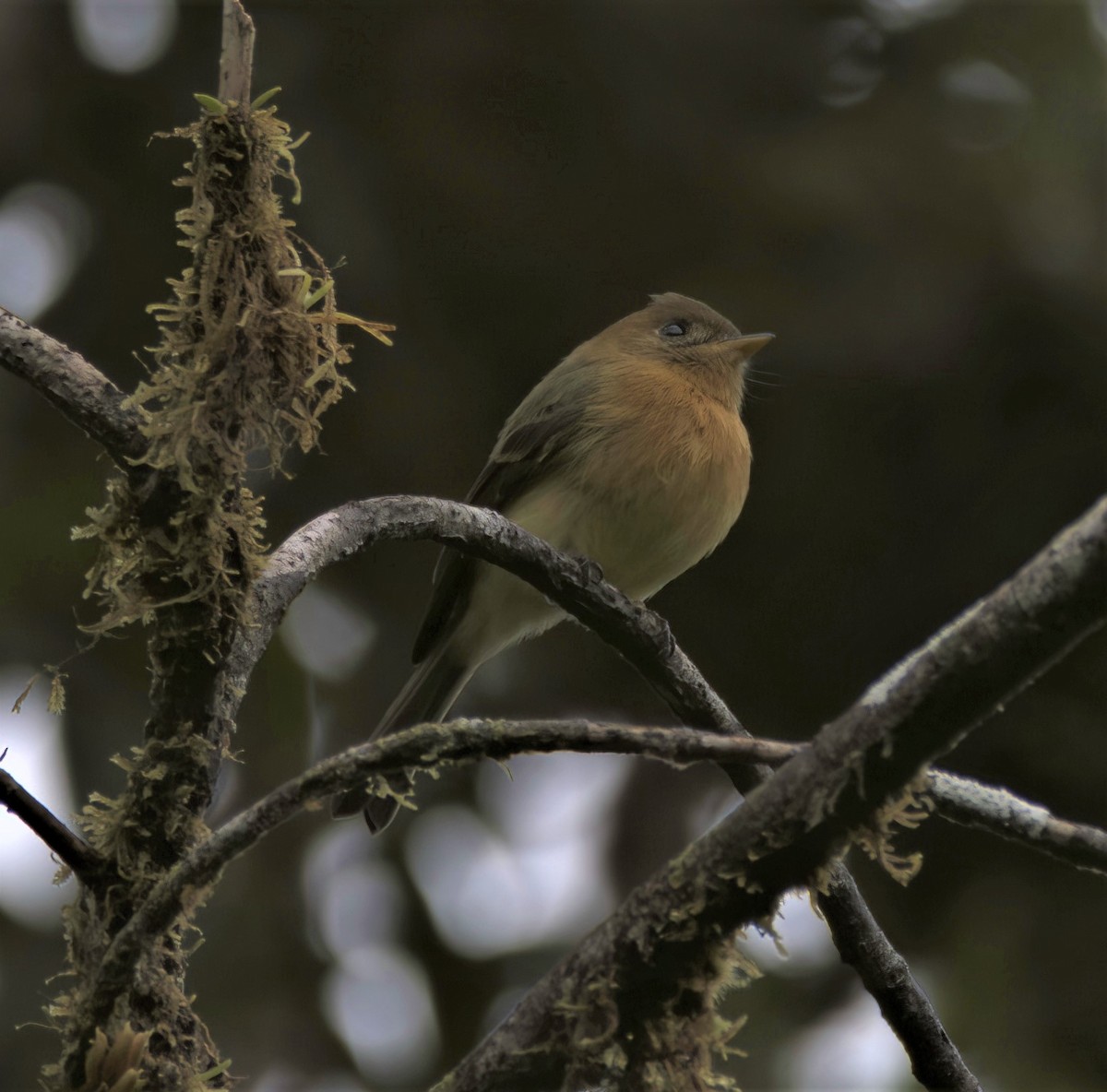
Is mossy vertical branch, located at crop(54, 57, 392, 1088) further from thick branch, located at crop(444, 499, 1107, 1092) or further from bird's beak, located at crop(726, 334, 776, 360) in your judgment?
bird's beak, located at crop(726, 334, 776, 360)

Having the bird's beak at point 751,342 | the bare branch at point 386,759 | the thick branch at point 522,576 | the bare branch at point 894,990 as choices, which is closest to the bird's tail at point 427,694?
the thick branch at point 522,576

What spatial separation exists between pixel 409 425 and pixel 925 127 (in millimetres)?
3030

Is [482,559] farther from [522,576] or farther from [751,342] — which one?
[751,342]

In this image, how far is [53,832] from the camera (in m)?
2.03

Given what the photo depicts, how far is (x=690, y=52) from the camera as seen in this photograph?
24.1 ft

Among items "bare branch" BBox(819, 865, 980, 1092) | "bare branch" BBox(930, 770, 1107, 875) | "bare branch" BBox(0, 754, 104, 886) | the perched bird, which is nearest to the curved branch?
"bare branch" BBox(0, 754, 104, 886)

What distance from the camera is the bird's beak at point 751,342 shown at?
574 cm

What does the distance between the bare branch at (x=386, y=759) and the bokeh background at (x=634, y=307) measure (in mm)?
4738

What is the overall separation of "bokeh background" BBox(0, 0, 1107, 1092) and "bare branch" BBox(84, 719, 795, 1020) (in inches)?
187

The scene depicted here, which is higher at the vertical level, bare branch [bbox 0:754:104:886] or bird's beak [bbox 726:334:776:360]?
bird's beak [bbox 726:334:776:360]

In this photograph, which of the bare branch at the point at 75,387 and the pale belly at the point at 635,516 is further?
the pale belly at the point at 635,516

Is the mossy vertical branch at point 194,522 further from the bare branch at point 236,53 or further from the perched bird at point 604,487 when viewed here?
the perched bird at point 604,487

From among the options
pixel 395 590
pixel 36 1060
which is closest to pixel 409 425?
pixel 395 590

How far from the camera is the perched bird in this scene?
5078 mm
